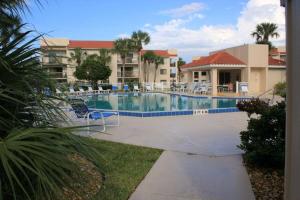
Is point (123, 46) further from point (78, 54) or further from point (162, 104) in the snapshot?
point (162, 104)

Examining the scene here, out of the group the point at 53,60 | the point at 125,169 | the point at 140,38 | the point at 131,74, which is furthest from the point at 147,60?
the point at 53,60

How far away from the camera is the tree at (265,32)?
50406mm

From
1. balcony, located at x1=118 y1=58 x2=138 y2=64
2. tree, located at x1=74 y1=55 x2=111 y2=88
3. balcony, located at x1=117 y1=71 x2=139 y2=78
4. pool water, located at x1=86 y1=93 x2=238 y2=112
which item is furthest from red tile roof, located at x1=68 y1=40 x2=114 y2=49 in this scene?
pool water, located at x1=86 y1=93 x2=238 y2=112

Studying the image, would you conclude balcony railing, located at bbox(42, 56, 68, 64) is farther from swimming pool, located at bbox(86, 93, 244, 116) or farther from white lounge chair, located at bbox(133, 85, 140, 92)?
white lounge chair, located at bbox(133, 85, 140, 92)

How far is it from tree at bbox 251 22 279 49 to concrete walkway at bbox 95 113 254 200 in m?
44.8

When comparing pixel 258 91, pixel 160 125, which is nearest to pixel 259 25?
pixel 258 91

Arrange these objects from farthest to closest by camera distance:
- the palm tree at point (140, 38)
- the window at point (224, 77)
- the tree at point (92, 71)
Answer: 1. the palm tree at point (140, 38)
2. the tree at point (92, 71)
3. the window at point (224, 77)

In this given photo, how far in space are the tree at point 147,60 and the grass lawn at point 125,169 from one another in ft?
154

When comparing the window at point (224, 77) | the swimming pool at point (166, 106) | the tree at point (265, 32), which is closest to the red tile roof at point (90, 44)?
the tree at point (265, 32)

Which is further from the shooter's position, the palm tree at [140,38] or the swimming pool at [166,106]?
the palm tree at [140,38]

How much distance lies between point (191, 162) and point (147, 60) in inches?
1933

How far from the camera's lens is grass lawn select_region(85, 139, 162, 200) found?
166 inches

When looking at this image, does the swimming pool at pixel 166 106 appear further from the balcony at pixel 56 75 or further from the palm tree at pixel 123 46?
the palm tree at pixel 123 46

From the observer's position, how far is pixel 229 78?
33.4 meters
